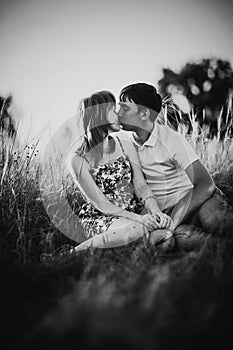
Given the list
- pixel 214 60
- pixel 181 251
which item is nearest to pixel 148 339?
pixel 181 251

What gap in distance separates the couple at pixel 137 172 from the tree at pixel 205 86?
185 centimetres

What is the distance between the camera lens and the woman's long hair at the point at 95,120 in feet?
8.33

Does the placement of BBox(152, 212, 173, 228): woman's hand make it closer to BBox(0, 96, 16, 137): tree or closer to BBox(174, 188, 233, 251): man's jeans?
BBox(174, 188, 233, 251): man's jeans

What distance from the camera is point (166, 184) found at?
273cm

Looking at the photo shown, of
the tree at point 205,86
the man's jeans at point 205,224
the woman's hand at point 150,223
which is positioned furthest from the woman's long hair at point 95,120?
the tree at point 205,86

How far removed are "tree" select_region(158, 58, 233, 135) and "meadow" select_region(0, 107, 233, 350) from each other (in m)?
2.46

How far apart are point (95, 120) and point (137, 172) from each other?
454 mm

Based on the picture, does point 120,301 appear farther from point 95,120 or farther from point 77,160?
point 95,120

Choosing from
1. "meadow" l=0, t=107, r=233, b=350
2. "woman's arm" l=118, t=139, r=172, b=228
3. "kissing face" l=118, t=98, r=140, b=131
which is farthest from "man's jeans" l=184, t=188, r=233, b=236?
"kissing face" l=118, t=98, r=140, b=131

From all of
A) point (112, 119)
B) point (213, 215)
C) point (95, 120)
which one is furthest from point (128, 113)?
point (213, 215)

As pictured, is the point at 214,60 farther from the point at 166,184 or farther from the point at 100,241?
the point at 100,241

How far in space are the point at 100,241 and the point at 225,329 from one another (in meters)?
1.16

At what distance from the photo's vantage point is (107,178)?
2623 millimetres

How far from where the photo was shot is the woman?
2.47m
